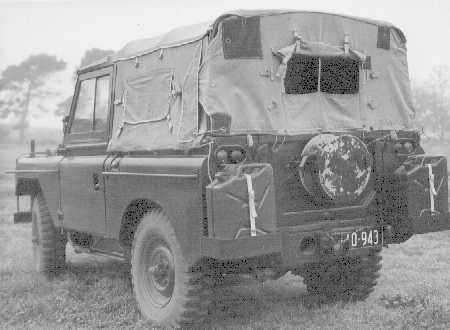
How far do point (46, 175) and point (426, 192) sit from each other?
368cm

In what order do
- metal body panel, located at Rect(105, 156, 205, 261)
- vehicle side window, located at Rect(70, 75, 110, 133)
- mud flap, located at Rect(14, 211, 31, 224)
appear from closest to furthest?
1. metal body panel, located at Rect(105, 156, 205, 261)
2. vehicle side window, located at Rect(70, 75, 110, 133)
3. mud flap, located at Rect(14, 211, 31, 224)

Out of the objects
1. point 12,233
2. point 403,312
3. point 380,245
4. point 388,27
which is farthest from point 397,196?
point 12,233

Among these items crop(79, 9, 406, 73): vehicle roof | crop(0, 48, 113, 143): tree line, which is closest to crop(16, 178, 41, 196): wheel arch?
crop(79, 9, 406, 73): vehicle roof

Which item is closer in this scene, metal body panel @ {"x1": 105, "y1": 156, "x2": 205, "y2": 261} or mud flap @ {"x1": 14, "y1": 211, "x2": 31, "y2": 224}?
metal body panel @ {"x1": 105, "y1": 156, "x2": 205, "y2": 261}

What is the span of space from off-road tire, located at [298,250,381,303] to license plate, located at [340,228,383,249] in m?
0.64

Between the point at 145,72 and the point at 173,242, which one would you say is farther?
the point at 145,72

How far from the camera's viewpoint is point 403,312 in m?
5.08

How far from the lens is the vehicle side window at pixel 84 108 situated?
20.5ft

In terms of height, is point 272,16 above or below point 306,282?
above

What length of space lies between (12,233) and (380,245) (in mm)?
6797

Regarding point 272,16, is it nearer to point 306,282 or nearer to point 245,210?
point 245,210

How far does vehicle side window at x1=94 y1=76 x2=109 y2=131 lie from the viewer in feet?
19.4

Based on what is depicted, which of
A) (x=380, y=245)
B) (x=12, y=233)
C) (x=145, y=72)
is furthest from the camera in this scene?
(x=12, y=233)

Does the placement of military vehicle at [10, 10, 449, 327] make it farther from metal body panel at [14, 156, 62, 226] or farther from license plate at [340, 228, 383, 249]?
metal body panel at [14, 156, 62, 226]
